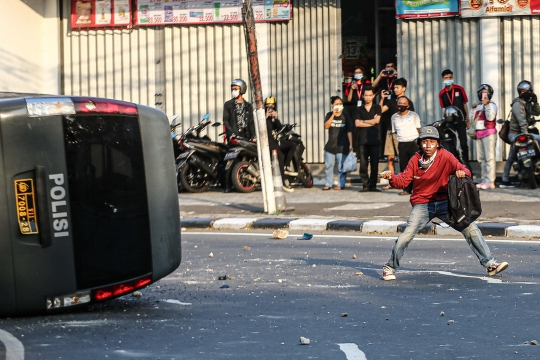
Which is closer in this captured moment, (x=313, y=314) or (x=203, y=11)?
(x=313, y=314)

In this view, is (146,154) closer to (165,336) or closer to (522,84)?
(165,336)

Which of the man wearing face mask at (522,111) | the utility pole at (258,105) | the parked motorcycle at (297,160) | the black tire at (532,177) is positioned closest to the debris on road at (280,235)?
the utility pole at (258,105)

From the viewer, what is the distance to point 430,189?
1068 centimetres

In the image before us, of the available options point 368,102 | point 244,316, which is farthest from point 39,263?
point 368,102

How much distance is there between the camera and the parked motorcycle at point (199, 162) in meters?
20.2

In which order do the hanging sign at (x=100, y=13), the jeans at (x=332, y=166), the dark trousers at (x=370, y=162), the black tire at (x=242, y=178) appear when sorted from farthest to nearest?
the hanging sign at (x=100, y=13), the jeans at (x=332, y=166), the black tire at (x=242, y=178), the dark trousers at (x=370, y=162)

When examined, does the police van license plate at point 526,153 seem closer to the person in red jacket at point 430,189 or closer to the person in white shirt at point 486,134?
the person in white shirt at point 486,134

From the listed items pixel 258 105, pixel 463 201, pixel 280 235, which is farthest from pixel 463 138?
pixel 463 201

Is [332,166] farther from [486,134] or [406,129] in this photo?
[486,134]

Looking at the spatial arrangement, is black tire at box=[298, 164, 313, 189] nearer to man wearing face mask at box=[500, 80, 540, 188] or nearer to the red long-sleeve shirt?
man wearing face mask at box=[500, 80, 540, 188]

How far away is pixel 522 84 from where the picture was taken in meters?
18.9

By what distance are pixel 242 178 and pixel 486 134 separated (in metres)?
4.46

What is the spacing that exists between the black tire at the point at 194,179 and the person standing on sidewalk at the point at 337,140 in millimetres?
2244

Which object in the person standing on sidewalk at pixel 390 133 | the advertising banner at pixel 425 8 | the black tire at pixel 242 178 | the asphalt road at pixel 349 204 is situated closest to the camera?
the asphalt road at pixel 349 204
